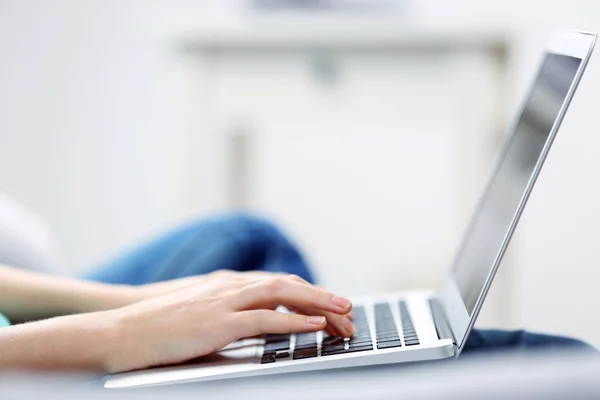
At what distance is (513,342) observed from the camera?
2.41ft

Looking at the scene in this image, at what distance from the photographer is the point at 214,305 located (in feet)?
2.16

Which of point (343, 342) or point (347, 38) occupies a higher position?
point (347, 38)

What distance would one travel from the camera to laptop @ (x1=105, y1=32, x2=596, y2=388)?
2.03ft

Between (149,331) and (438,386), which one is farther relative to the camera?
(149,331)

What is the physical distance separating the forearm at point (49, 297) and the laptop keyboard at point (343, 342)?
0.17 meters

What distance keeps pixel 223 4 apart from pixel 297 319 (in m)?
1.87

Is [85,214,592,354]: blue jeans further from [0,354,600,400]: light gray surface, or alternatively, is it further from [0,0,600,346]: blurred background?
[0,0,600,346]: blurred background

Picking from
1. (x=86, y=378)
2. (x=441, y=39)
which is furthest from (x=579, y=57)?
(x=441, y=39)

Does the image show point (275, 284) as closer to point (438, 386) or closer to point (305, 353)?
point (305, 353)

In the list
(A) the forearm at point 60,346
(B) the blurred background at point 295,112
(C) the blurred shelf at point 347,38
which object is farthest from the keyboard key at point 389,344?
(C) the blurred shelf at point 347,38

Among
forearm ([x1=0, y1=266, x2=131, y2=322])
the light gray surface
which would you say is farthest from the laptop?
the light gray surface

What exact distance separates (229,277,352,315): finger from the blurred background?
1523 mm

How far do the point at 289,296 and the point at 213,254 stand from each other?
0.50 meters

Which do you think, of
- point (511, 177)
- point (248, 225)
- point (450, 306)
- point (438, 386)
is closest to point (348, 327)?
point (450, 306)
